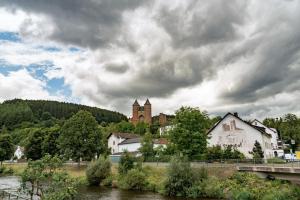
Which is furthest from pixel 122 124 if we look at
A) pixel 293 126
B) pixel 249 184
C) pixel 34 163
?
pixel 34 163

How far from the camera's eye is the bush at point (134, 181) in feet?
150

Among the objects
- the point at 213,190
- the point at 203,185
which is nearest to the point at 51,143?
the point at 203,185

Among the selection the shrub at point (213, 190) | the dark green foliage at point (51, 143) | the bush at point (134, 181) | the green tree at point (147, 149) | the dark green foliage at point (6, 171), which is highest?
the dark green foliage at point (51, 143)

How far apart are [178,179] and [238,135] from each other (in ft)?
84.1

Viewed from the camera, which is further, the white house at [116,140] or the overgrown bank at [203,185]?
the white house at [116,140]

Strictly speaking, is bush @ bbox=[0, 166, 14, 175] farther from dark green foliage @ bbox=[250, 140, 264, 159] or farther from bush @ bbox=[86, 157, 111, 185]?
dark green foliage @ bbox=[250, 140, 264, 159]

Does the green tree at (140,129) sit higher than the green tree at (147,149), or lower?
higher

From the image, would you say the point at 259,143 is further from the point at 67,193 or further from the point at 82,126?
the point at 67,193

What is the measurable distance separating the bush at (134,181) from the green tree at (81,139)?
23.2 m

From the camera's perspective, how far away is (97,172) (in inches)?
2040

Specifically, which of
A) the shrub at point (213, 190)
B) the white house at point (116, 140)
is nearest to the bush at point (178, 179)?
the shrub at point (213, 190)

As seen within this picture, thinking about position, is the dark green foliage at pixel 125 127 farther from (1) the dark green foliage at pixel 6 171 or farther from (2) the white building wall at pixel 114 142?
(1) the dark green foliage at pixel 6 171

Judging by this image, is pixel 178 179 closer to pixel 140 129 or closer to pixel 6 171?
pixel 6 171

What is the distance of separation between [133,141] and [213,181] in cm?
5793
